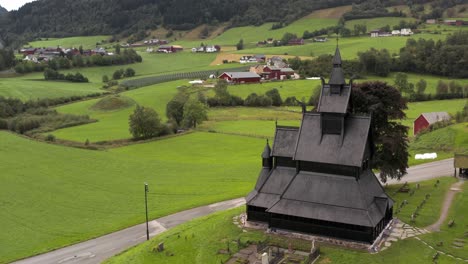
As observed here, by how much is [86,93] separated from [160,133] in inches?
2197

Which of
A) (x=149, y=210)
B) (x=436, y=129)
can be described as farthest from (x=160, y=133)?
(x=436, y=129)

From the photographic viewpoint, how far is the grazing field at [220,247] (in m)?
36.6

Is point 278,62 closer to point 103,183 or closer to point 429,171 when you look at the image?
point 429,171

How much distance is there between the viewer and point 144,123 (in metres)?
88.2

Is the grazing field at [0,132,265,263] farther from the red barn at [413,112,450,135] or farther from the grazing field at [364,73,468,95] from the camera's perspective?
the grazing field at [364,73,468,95]

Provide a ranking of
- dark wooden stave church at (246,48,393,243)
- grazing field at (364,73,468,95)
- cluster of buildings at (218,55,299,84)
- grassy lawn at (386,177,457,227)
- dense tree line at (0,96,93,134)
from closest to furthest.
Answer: dark wooden stave church at (246,48,393,243) → grassy lawn at (386,177,457,227) → dense tree line at (0,96,93,134) → grazing field at (364,73,468,95) → cluster of buildings at (218,55,299,84)

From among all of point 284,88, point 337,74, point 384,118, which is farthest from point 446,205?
point 284,88

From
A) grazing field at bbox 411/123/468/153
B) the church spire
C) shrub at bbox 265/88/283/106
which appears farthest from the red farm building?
the church spire

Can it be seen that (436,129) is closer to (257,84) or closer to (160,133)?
(160,133)

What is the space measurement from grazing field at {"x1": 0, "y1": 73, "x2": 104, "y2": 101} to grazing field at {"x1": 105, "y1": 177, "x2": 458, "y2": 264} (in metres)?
99.6

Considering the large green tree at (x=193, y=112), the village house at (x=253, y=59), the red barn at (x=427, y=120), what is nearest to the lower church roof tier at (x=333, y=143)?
the red barn at (x=427, y=120)

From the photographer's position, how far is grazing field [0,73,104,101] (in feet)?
432

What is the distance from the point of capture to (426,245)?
125ft

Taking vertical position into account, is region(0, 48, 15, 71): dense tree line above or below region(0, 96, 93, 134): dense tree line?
above
